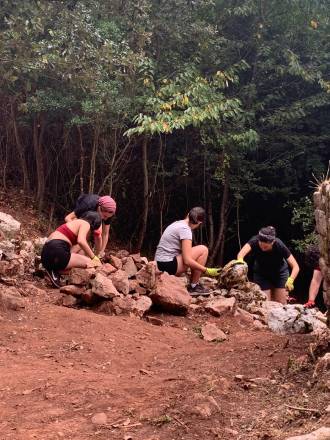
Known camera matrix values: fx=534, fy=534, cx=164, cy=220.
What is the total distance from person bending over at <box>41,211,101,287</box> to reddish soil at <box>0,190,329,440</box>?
1009 millimetres

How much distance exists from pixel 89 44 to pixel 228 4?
11.6 feet

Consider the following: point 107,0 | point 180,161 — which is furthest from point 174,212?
point 107,0

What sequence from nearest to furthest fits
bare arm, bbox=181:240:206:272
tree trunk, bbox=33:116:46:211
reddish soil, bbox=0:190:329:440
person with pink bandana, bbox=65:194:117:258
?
reddish soil, bbox=0:190:329:440 < bare arm, bbox=181:240:206:272 < person with pink bandana, bbox=65:194:117:258 < tree trunk, bbox=33:116:46:211

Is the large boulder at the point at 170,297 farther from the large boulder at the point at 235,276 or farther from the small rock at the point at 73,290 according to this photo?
the large boulder at the point at 235,276

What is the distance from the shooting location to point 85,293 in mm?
5488

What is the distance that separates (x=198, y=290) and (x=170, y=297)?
37.9 inches

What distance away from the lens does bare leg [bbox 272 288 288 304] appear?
6824mm

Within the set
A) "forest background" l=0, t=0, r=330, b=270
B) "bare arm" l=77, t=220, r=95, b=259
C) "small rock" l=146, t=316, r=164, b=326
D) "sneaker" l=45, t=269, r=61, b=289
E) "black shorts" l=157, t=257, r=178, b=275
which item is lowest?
"small rock" l=146, t=316, r=164, b=326

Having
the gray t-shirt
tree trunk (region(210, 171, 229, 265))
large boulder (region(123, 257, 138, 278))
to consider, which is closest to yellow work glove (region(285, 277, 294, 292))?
the gray t-shirt

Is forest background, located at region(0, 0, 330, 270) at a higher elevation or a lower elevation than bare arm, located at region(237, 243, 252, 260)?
higher

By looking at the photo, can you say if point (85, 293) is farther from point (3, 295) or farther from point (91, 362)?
point (91, 362)

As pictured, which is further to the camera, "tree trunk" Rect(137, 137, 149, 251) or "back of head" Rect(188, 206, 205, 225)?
"tree trunk" Rect(137, 137, 149, 251)

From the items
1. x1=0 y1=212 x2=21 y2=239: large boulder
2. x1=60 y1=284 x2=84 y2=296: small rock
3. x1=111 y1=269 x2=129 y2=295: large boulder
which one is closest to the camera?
x1=60 y1=284 x2=84 y2=296: small rock

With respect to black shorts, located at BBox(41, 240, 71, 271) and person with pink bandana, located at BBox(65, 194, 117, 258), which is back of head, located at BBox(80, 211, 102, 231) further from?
black shorts, located at BBox(41, 240, 71, 271)
